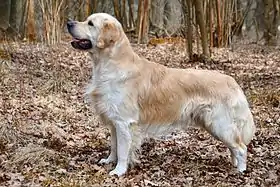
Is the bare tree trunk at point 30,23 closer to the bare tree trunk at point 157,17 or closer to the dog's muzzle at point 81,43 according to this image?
the bare tree trunk at point 157,17

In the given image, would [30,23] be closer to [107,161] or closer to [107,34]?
[107,161]

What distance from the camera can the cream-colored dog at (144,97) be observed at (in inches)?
222

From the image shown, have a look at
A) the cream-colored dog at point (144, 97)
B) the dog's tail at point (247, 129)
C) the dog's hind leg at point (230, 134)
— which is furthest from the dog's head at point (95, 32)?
the dog's tail at point (247, 129)

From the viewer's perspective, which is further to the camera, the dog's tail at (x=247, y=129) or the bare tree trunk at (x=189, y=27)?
the bare tree trunk at (x=189, y=27)

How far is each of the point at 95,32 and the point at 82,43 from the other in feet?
0.56

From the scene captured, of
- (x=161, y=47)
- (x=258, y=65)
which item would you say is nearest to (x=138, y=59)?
(x=258, y=65)

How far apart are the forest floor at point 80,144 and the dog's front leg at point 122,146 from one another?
9cm

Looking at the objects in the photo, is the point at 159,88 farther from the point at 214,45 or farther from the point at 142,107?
the point at 214,45

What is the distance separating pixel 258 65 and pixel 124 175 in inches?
358

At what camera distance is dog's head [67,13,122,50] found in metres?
5.60

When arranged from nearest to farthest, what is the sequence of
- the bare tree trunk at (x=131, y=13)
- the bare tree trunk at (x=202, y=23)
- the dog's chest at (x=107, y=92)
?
the dog's chest at (x=107, y=92) < the bare tree trunk at (x=202, y=23) < the bare tree trunk at (x=131, y=13)

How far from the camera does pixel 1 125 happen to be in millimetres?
6660

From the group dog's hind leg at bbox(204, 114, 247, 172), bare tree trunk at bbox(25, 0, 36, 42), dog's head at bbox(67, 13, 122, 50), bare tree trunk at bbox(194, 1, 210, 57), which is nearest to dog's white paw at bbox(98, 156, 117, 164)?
dog's hind leg at bbox(204, 114, 247, 172)

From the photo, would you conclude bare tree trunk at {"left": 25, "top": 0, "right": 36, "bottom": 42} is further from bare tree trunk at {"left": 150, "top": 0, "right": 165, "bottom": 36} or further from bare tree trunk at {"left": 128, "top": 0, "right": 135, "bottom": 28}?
bare tree trunk at {"left": 150, "top": 0, "right": 165, "bottom": 36}
